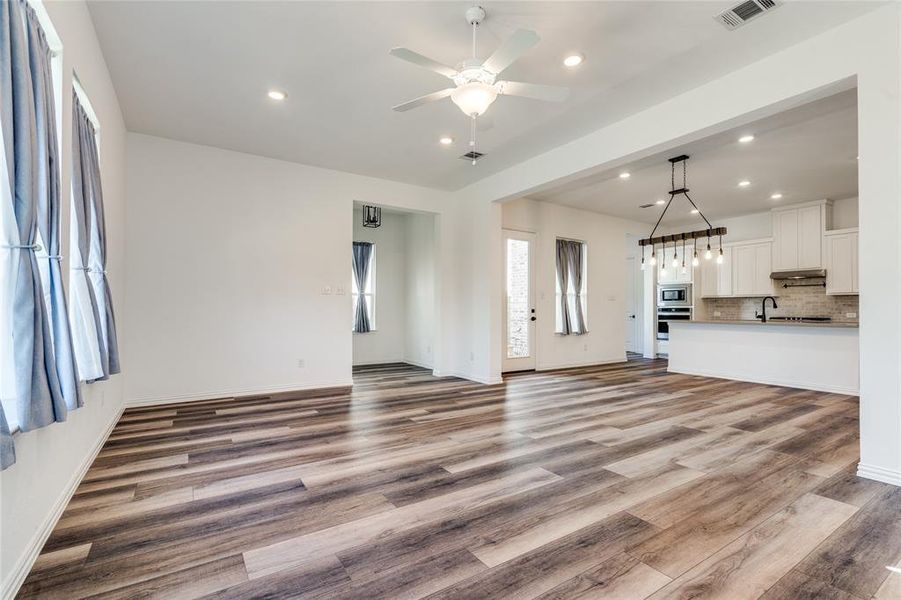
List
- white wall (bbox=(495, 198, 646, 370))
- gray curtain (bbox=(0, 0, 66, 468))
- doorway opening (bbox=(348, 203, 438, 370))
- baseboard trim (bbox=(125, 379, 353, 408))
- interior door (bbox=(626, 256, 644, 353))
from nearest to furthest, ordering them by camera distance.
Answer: gray curtain (bbox=(0, 0, 66, 468))
baseboard trim (bbox=(125, 379, 353, 408))
white wall (bbox=(495, 198, 646, 370))
doorway opening (bbox=(348, 203, 438, 370))
interior door (bbox=(626, 256, 644, 353))

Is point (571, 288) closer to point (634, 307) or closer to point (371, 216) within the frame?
point (634, 307)

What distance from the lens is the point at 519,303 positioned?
7.20 m

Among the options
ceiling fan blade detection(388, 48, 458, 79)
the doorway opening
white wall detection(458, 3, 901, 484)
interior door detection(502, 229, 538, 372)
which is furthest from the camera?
the doorway opening

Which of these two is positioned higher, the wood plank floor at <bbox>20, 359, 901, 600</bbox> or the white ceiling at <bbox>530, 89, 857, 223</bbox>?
the white ceiling at <bbox>530, 89, 857, 223</bbox>

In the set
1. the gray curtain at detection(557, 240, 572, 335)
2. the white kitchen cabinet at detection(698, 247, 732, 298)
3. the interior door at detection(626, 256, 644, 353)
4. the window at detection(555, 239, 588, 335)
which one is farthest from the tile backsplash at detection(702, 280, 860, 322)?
the gray curtain at detection(557, 240, 572, 335)

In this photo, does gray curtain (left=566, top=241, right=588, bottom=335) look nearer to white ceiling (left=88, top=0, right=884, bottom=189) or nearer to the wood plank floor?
white ceiling (left=88, top=0, right=884, bottom=189)

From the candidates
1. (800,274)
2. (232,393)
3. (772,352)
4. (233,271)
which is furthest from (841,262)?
(232,393)

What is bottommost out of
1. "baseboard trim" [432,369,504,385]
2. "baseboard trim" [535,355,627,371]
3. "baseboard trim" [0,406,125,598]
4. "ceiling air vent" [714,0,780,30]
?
"baseboard trim" [535,355,627,371]

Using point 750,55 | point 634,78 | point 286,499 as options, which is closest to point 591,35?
point 634,78

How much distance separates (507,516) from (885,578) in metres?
1.56

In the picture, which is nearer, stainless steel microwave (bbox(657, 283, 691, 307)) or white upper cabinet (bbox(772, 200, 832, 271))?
white upper cabinet (bbox(772, 200, 832, 271))

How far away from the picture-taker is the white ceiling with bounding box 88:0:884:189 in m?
2.67

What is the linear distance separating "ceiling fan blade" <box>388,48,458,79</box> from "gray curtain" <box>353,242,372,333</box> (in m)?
5.60

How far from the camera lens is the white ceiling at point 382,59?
2.67 meters
